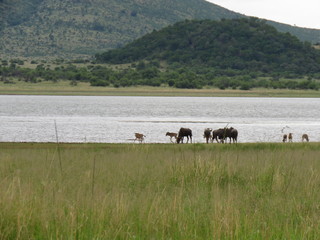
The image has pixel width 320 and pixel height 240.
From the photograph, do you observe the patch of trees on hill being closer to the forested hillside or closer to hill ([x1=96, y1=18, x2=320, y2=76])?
the forested hillside

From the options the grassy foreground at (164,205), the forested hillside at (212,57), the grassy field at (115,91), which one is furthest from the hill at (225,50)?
the grassy foreground at (164,205)

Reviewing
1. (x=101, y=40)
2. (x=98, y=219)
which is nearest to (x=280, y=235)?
(x=98, y=219)

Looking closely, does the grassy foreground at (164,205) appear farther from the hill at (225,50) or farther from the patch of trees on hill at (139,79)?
the hill at (225,50)

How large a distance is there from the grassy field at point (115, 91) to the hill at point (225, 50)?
25.3 metres

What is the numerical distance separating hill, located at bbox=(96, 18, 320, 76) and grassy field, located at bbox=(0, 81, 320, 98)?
83.1ft

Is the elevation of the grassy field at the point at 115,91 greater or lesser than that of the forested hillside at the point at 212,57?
lesser

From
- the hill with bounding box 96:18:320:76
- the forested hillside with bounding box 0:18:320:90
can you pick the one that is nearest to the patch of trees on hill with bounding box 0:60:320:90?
the forested hillside with bounding box 0:18:320:90

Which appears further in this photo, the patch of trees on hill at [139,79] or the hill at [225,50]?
the hill at [225,50]

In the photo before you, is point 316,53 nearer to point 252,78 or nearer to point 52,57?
point 252,78

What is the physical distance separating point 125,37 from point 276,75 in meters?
77.1

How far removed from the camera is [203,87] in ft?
375

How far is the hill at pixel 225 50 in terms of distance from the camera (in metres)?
144

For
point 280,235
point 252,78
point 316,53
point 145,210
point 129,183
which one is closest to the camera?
point 280,235

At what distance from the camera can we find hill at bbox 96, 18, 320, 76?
472 feet
